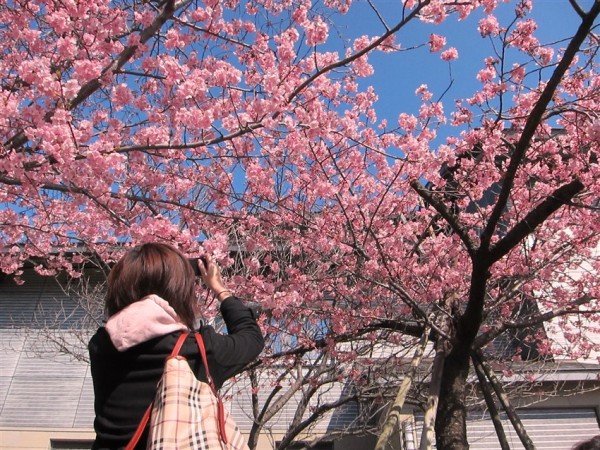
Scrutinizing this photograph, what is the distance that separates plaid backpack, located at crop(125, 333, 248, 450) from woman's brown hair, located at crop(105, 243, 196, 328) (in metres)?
0.16

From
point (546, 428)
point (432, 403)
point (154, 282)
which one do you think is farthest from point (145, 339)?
point (546, 428)

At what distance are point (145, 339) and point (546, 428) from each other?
8554 mm

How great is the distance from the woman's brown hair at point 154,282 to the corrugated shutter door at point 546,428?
7.45m

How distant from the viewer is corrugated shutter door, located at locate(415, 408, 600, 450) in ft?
27.0

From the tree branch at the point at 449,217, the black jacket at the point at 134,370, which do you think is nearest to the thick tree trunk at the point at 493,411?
the tree branch at the point at 449,217

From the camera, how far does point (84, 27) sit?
392 cm

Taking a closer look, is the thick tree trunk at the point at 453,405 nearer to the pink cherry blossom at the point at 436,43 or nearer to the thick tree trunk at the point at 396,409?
the thick tree trunk at the point at 396,409

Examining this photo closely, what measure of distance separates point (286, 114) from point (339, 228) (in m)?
1.58

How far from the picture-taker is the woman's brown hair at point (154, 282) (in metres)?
1.58

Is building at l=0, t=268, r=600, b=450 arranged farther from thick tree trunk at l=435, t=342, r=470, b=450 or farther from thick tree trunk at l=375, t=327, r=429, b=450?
thick tree trunk at l=435, t=342, r=470, b=450

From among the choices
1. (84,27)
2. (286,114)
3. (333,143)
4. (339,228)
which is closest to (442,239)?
(339,228)

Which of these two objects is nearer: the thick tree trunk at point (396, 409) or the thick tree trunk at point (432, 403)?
the thick tree trunk at point (396, 409)

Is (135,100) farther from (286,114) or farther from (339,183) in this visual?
(339,183)

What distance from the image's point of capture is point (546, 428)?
328 inches
